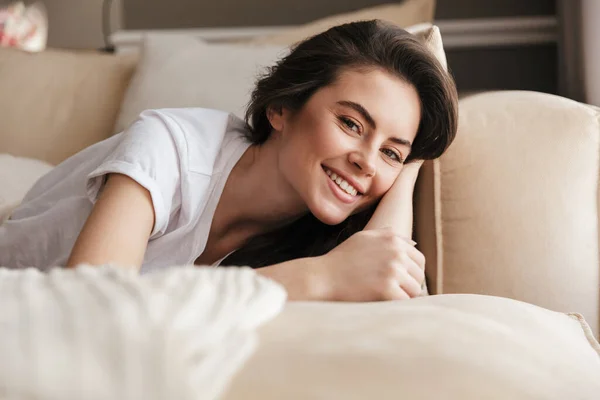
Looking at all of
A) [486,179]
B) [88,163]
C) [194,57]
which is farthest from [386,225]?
[194,57]

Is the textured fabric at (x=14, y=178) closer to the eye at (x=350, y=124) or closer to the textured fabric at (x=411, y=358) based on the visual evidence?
the eye at (x=350, y=124)

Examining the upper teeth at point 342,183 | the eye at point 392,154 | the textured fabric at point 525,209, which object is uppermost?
the eye at point 392,154

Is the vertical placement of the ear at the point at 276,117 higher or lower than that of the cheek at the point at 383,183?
higher

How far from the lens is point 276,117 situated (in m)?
1.41

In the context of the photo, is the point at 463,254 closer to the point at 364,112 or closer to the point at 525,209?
the point at 525,209

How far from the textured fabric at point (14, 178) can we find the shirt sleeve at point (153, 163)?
46cm

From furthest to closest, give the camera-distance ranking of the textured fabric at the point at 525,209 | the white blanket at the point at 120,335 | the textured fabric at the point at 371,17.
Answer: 1. the textured fabric at the point at 371,17
2. the textured fabric at the point at 525,209
3. the white blanket at the point at 120,335

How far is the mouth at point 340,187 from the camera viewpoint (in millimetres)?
1265

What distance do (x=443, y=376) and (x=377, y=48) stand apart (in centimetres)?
90

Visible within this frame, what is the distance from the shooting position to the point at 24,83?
211 cm

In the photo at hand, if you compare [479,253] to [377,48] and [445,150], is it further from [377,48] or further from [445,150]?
[377,48]

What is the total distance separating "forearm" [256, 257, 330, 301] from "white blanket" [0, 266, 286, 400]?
405mm

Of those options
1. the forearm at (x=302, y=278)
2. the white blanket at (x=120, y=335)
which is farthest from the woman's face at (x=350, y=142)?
the white blanket at (x=120, y=335)

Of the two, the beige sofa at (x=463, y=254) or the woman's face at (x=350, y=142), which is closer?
the beige sofa at (x=463, y=254)
